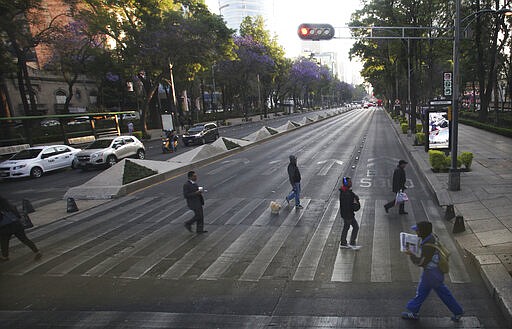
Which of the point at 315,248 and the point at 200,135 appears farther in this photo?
the point at 200,135

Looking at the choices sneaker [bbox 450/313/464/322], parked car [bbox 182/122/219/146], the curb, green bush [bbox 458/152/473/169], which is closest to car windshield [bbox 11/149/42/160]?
the curb

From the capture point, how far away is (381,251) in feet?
27.0

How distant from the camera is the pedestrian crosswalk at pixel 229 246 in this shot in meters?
7.46

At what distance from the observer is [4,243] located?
28.2 feet

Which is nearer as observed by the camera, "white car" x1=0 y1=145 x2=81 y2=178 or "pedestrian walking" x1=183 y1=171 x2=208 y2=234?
"pedestrian walking" x1=183 y1=171 x2=208 y2=234

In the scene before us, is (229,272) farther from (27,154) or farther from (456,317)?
(27,154)

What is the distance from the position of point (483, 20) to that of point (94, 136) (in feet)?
112

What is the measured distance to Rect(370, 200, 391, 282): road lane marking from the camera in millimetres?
7095

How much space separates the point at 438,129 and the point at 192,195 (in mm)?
14923

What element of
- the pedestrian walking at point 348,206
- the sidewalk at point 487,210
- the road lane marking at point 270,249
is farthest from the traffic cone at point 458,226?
the road lane marking at point 270,249

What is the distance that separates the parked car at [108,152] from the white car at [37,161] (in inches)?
47.3

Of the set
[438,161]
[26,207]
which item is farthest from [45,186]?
[438,161]

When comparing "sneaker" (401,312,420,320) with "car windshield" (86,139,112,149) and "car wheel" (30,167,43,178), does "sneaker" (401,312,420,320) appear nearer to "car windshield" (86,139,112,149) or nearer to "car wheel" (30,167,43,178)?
"car windshield" (86,139,112,149)

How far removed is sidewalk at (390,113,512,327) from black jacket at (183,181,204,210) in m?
6.43
